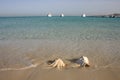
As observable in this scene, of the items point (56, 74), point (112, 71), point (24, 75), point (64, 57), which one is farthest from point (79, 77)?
point (64, 57)

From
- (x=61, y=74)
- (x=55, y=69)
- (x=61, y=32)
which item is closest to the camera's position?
(x=61, y=74)

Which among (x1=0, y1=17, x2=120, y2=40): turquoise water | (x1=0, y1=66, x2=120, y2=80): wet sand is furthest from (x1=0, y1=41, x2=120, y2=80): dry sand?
(x1=0, y1=17, x2=120, y2=40): turquoise water

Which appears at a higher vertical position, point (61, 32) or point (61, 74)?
point (61, 74)

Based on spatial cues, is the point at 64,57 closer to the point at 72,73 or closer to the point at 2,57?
the point at 72,73

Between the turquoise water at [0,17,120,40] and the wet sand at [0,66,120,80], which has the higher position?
the wet sand at [0,66,120,80]

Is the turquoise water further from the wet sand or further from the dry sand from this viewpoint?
the wet sand

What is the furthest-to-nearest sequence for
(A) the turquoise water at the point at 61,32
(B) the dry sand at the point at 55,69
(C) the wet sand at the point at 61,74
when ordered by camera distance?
1. (A) the turquoise water at the point at 61,32
2. (B) the dry sand at the point at 55,69
3. (C) the wet sand at the point at 61,74

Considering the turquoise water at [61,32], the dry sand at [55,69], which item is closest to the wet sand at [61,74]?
the dry sand at [55,69]

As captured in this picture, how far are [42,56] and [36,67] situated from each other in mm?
1618

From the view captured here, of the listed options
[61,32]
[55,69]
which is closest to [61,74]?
[55,69]

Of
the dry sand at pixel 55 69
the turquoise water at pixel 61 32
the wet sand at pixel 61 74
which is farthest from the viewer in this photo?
the turquoise water at pixel 61 32

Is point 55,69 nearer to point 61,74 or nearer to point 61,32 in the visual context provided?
point 61,74

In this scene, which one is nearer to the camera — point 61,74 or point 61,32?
point 61,74

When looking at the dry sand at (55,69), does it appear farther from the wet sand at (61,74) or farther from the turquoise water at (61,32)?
the turquoise water at (61,32)
